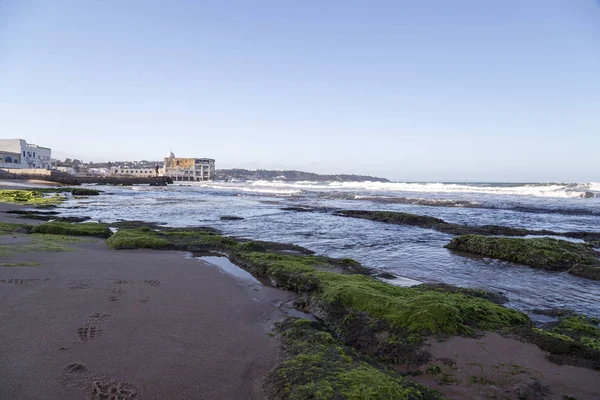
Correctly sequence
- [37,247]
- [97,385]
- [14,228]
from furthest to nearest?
[14,228] < [37,247] < [97,385]

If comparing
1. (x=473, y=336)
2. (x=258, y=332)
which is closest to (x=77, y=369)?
(x=258, y=332)

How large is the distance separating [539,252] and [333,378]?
24.3 ft

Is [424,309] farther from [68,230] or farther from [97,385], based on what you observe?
[68,230]


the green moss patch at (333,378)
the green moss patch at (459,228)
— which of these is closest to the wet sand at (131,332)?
the green moss patch at (333,378)

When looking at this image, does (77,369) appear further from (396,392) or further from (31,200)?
(31,200)

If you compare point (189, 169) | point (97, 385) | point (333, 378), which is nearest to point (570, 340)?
point (333, 378)

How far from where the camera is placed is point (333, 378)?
281 centimetres

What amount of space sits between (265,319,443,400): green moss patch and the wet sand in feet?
0.65

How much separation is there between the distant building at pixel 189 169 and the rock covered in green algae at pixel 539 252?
11677 cm

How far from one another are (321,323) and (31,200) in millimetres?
21952

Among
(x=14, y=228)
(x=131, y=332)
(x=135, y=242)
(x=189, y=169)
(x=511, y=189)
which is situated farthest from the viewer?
(x=189, y=169)

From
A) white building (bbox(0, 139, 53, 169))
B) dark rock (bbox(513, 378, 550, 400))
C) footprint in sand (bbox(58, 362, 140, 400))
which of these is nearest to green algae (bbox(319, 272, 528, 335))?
dark rock (bbox(513, 378, 550, 400))

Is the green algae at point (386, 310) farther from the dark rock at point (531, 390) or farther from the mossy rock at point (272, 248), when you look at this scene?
the mossy rock at point (272, 248)

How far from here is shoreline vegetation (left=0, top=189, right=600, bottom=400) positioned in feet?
9.16
